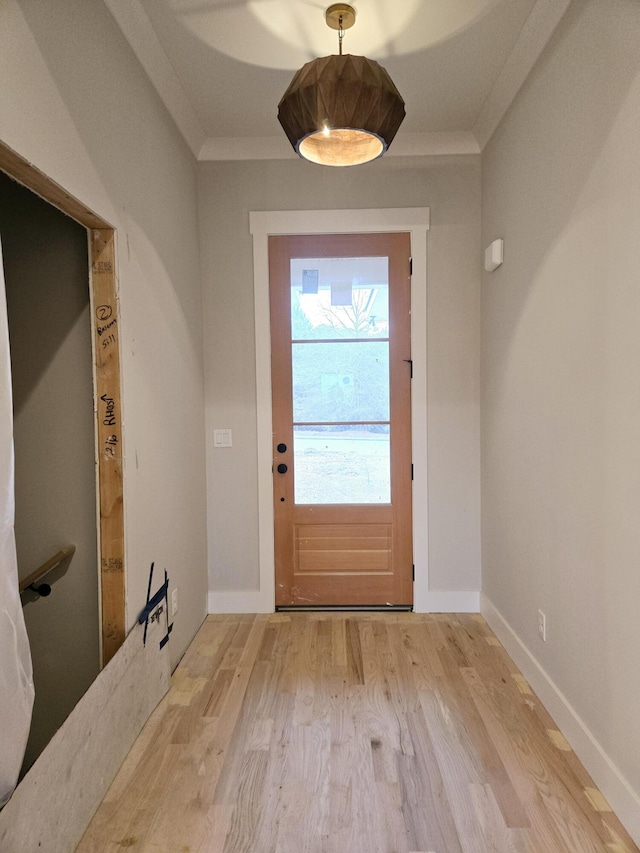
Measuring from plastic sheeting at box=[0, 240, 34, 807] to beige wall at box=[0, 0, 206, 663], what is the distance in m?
0.66

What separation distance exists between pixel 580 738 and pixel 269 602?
1.81 metres

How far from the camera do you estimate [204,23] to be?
2.02 metres

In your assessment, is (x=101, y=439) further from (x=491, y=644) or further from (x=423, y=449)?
(x=491, y=644)

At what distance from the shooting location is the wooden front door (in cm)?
299

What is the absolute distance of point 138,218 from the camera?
207 centimetres

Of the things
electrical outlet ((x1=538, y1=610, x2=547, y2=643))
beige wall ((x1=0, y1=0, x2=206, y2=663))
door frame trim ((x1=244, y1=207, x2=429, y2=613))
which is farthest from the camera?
door frame trim ((x1=244, y1=207, x2=429, y2=613))

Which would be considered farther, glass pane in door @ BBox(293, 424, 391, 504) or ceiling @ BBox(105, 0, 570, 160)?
glass pane in door @ BBox(293, 424, 391, 504)

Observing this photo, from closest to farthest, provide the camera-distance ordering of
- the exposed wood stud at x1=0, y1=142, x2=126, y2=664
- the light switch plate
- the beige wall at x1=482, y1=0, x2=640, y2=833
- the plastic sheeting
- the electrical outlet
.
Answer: the plastic sheeting
the beige wall at x1=482, y1=0, x2=640, y2=833
the exposed wood stud at x1=0, y1=142, x2=126, y2=664
the electrical outlet
the light switch plate

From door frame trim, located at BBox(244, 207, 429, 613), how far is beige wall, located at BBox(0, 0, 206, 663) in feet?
1.15

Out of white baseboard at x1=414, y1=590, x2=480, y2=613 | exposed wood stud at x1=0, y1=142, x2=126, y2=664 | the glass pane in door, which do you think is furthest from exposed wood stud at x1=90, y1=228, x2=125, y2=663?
white baseboard at x1=414, y1=590, x2=480, y2=613

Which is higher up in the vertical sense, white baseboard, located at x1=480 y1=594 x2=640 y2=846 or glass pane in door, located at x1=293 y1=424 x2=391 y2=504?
glass pane in door, located at x1=293 y1=424 x2=391 y2=504

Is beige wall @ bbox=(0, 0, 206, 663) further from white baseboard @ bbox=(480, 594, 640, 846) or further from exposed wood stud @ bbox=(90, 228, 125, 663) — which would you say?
white baseboard @ bbox=(480, 594, 640, 846)

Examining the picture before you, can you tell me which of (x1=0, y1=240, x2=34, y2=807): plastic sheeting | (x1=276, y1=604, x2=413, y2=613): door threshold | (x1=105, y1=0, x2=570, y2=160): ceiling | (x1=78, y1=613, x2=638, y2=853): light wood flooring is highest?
(x1=105, y1=0, x2=570, y2=160): ceiling

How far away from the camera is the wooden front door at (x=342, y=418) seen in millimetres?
2986
